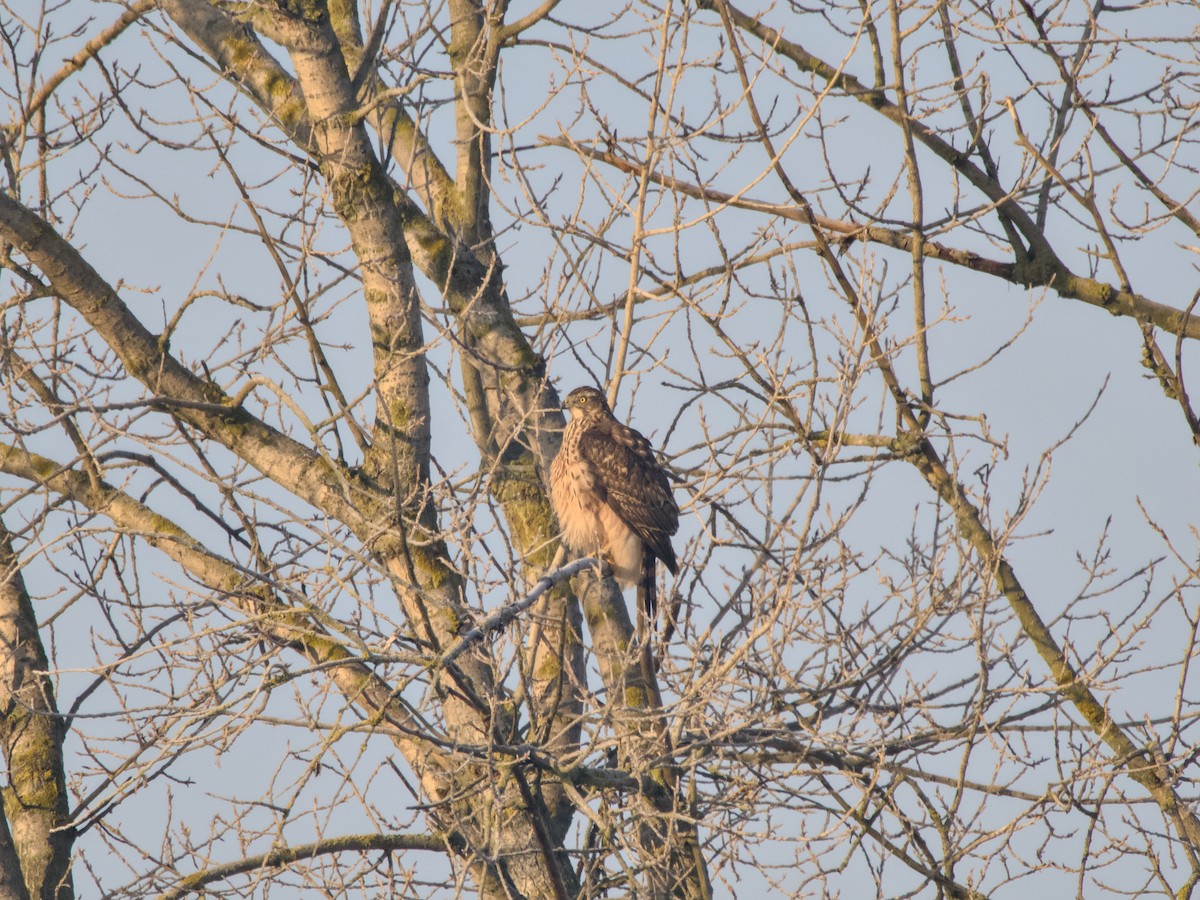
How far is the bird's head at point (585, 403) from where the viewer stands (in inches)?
289

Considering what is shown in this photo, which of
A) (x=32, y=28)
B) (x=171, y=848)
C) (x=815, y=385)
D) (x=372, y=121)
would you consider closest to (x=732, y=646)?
(x=815, y=385)

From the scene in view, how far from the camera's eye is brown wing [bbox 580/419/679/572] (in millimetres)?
7034

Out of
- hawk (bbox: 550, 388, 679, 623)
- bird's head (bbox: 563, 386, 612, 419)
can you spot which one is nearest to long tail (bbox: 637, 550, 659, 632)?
hawk (bbox: 550, 388, 679, 623)

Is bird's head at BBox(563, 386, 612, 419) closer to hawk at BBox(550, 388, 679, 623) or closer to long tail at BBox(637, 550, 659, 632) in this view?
hawk at BBox(550, 388, 679, 623)

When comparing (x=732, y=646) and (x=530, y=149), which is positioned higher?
(x=530, y=149)

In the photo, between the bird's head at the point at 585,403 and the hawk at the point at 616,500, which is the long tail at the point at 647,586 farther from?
the bird's head at the point at 585,403

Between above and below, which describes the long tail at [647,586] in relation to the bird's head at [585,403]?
below

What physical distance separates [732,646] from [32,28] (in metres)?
5.11

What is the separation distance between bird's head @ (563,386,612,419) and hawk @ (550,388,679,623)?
3cm

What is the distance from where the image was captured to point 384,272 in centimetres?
586

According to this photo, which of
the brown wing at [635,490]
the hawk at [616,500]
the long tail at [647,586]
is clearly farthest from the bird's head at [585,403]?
the long tail at [647,586]

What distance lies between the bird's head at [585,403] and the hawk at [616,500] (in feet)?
0.11

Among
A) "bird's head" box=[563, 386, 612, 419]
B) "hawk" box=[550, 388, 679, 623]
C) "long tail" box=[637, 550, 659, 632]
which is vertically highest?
"bird's head" box=[563, 386, 612, 419]

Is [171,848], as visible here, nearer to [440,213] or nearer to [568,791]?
[568,791]
